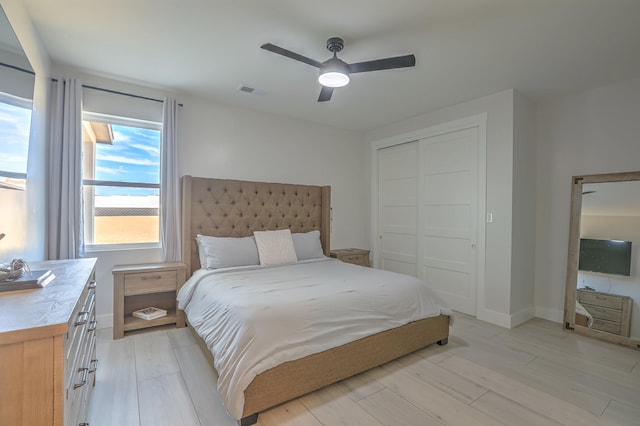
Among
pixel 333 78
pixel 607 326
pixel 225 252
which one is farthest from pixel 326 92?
pixel 607 326

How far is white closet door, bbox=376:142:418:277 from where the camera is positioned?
440 cm

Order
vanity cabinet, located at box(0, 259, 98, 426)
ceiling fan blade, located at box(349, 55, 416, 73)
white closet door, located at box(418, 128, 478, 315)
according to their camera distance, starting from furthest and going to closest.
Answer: white closet door, located at box(418, 128, 478, 315) → ceiling fan blade, located at box(349, 55, 416, 73) → vanity cabinet, located at box(0, 259, 98, 426)

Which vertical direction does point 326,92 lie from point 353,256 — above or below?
above

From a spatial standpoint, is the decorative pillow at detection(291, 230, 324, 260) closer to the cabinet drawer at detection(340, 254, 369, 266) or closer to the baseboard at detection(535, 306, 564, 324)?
the cabinet drawer at detection(340, 254, 369, 266)

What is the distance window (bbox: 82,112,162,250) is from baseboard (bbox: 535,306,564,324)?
15.3 feet

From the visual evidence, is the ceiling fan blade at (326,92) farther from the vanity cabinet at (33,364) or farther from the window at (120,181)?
the vanity cabinet at (33,364)

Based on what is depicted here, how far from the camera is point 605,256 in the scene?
10.4 ft

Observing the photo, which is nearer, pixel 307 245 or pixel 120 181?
pixel 120 181

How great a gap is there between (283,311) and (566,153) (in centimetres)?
374

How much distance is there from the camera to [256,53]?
8.55 ft

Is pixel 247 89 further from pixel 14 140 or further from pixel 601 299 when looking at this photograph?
pixel 601 299

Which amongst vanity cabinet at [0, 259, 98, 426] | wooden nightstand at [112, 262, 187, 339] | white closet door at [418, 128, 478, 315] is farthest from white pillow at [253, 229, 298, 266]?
vanity cabinet at [0, 259, 98, 426]

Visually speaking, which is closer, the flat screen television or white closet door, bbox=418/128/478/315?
the flat screen television

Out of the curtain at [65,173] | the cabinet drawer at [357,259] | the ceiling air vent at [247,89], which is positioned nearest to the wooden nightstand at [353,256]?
the cabinet drawer at [357,259]
